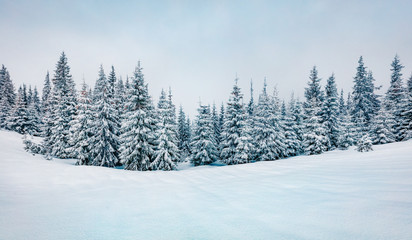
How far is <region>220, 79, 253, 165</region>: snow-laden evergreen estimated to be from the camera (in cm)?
2692

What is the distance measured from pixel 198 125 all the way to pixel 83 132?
1646 cm

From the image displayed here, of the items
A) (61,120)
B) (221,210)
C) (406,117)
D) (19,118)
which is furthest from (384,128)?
(19,118)

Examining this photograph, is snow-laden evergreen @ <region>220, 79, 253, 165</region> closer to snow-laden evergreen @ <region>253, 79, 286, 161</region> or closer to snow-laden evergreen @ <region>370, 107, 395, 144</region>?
snow-laden evergreen @ <region>253, 79, 286, 161</region>

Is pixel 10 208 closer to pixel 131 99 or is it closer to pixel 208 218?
pixel 208 218

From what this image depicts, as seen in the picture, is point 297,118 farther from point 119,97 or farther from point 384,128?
point 119,97

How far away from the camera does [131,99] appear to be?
22828 mm

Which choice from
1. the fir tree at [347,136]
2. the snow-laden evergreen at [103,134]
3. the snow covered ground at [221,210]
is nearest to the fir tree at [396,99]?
the fir tree at [347,136]

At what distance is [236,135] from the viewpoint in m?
27.9

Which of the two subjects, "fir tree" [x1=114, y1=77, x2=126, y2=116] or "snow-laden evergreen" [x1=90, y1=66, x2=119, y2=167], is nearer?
"snow-laden evergreen" [x1=90, y1=66, x2=119, y2=167]

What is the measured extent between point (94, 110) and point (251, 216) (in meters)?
30.5

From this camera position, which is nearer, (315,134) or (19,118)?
(315,134)

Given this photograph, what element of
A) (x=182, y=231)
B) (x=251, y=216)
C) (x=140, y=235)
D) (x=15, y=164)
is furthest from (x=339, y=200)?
(x=15, y=164)

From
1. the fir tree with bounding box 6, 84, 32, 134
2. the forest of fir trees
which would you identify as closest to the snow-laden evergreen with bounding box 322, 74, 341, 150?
the forest of fir trees

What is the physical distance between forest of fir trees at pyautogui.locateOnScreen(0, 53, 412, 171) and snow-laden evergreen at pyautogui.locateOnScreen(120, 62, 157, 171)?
11 cm
